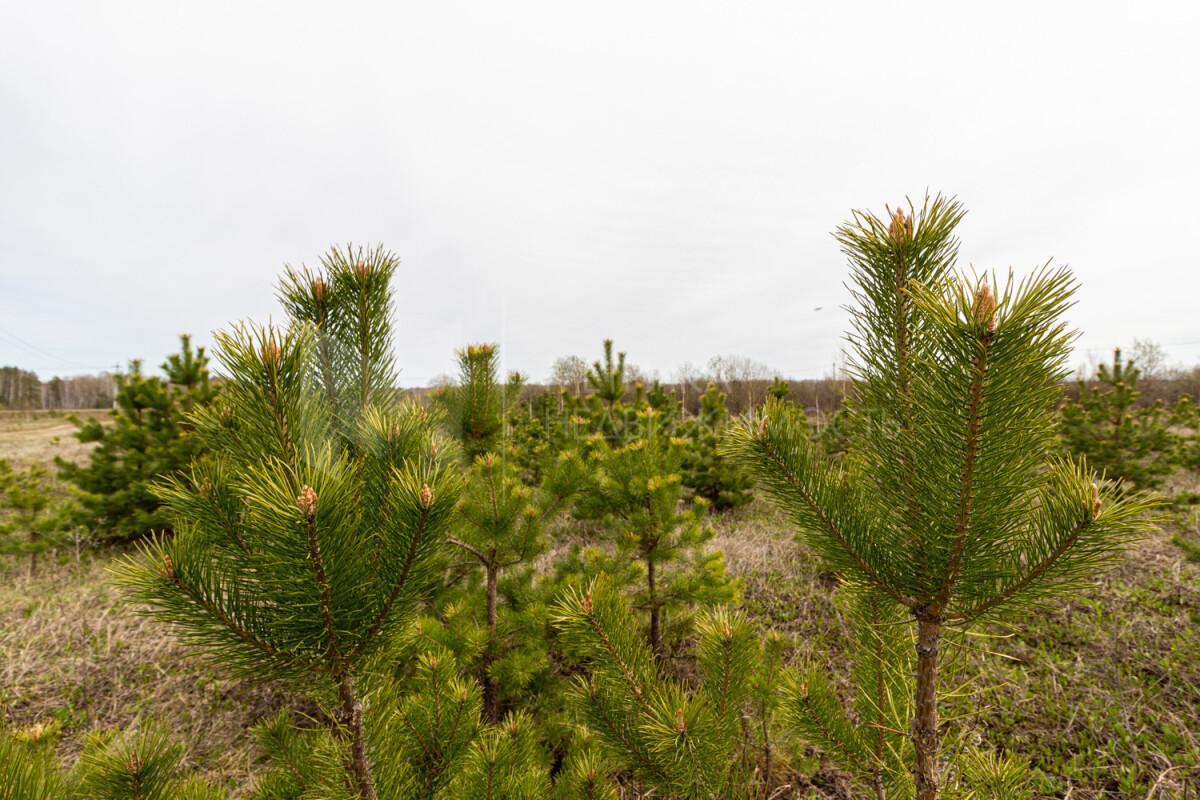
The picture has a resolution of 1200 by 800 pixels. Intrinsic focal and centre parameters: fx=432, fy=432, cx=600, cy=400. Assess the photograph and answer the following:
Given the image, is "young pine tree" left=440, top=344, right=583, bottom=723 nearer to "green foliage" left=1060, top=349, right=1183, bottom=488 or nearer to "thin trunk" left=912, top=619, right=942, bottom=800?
"thin trunk" left=912, top=619, right=942, bottom=800

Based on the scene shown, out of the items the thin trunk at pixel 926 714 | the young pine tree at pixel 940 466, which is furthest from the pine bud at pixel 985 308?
the thin trunk at pixel 926 714

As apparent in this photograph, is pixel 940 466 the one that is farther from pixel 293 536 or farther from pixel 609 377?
pixel 609 377

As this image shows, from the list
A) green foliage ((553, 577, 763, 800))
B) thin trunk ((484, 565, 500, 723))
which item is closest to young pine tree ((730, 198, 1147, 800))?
green foliage ((553, 577, 763, 800))

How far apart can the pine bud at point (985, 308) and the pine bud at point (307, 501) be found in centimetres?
121

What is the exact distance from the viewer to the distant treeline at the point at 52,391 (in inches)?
1755

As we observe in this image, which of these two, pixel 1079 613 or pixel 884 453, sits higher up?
pixel 884 453

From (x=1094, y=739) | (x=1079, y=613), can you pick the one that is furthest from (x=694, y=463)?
(x=1094, y=739)

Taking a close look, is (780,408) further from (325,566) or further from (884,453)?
(325,566)

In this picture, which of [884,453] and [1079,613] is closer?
[884,453]

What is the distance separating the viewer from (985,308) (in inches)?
28.7

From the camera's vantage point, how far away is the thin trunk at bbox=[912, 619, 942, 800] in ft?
3.23

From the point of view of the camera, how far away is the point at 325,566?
0.87 metres

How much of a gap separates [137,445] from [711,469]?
9.65 m

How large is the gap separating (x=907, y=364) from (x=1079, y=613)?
20.7 feet
